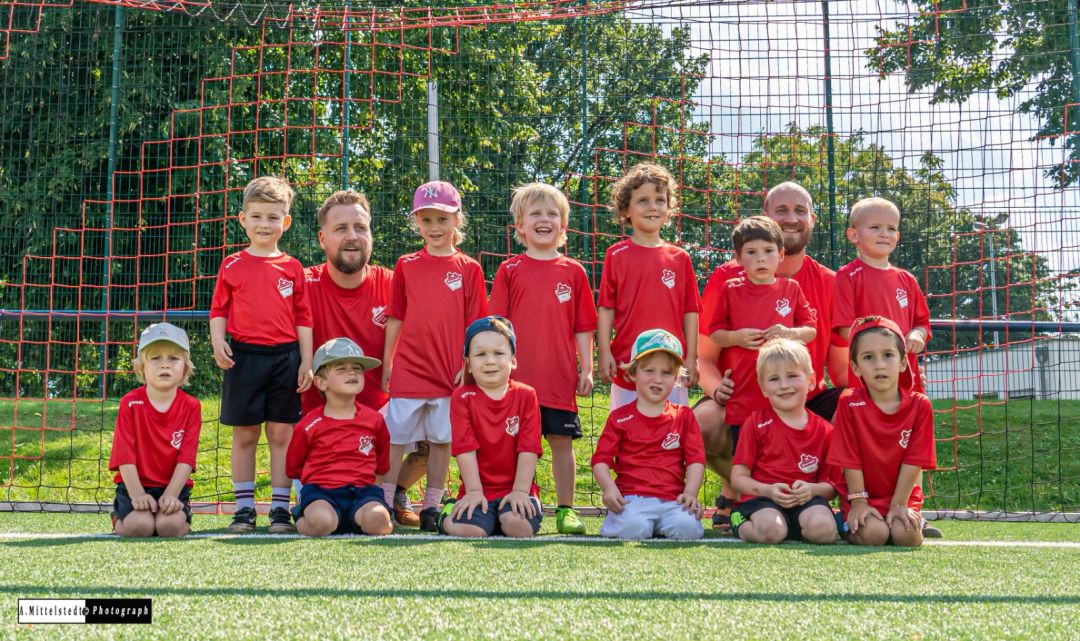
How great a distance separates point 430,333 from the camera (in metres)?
4.99

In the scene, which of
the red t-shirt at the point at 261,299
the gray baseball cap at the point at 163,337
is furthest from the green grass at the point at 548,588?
the red t-shirt at the point at 261,299

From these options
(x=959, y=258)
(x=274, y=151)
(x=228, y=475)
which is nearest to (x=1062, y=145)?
(x=959, y=258)

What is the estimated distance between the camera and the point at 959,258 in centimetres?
810

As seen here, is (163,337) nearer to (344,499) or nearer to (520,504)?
(344,499)

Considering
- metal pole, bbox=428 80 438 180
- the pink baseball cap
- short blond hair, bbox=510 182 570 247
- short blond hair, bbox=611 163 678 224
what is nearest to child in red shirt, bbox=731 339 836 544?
short blond hair, bbox=611 163 678 224

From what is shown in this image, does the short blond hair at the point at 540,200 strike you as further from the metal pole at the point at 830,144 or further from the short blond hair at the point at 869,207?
the metal pole at the point at 830,144

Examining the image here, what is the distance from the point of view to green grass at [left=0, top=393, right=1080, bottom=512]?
23.2 feet

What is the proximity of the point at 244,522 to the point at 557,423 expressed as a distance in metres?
1.58

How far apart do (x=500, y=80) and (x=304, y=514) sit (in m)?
4.84

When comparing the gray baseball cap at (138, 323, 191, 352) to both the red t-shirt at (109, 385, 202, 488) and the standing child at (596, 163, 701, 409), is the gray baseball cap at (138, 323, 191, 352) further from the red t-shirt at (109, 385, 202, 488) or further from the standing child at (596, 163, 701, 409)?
the standing child at (596, 163, 701, 409)

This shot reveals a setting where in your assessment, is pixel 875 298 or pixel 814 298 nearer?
pixel 875 298

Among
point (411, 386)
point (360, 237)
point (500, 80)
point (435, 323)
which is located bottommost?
point (411, 386)

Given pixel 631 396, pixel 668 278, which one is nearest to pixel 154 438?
pixel 631 396

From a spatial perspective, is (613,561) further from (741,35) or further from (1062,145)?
(1062,145)
